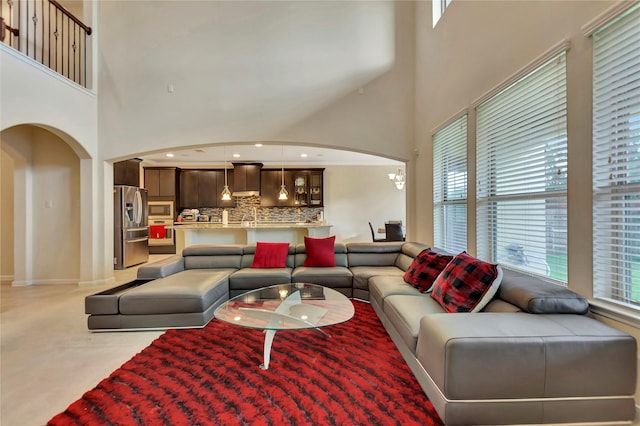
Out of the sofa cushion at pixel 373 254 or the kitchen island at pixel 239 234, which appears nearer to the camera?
the sofa cushion at pixel 373 254

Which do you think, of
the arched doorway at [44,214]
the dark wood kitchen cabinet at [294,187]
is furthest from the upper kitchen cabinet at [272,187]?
the arched doorway at [44,214]

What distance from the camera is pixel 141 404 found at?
1724 mm

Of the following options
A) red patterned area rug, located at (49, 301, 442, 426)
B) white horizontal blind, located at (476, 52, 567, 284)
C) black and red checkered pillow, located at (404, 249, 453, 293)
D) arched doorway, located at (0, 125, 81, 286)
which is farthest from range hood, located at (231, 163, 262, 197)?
white horizontal blind, located at (476, 52, 567, 284)

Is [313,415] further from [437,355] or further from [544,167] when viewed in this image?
[544,167]

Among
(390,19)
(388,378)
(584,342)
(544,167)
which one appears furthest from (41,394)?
(390,19)

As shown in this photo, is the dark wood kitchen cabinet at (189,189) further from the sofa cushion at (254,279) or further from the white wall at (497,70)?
the white wall at (497,70)

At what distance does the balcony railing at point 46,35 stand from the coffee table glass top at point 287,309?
4.59 metres

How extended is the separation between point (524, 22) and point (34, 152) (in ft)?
22.3

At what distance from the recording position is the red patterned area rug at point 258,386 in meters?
1.61

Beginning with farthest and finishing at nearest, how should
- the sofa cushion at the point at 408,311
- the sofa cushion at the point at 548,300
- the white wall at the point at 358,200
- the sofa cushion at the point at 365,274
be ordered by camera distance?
the white wall at the point at 358,200
the sofa cushion at the point at 365,274
the sofa cushion at the point at 408,311
the sofa cushion at the point at 548,300

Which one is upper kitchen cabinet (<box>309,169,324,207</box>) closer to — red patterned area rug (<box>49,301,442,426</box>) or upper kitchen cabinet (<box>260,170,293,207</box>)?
upper kitchen cabinet (<box>260,170,293,207</box>)

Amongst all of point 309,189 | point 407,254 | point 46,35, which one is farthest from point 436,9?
point 46,35

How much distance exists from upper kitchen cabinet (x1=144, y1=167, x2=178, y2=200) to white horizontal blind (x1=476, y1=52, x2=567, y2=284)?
7650 millimetres

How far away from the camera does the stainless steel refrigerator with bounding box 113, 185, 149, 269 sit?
6.00m
